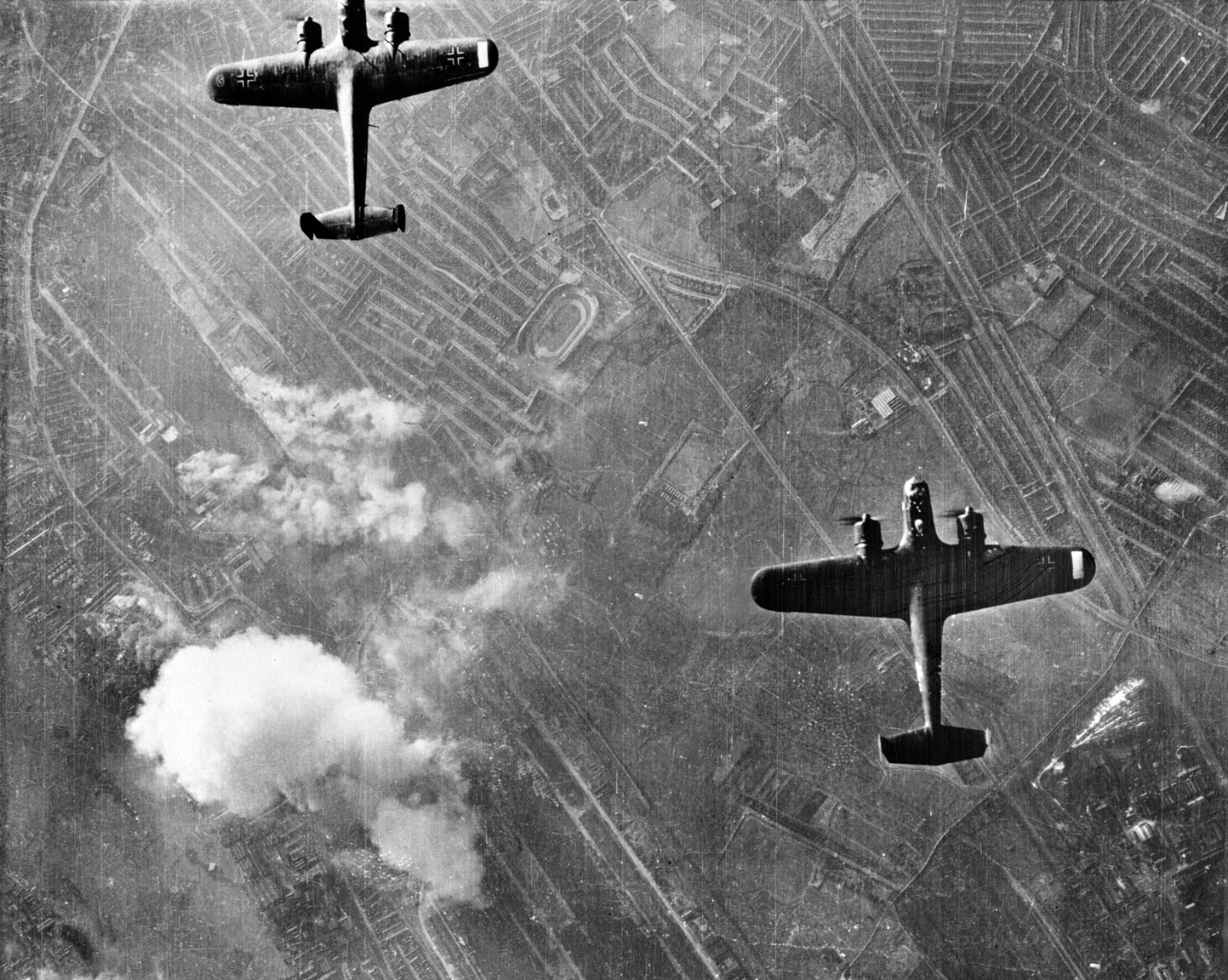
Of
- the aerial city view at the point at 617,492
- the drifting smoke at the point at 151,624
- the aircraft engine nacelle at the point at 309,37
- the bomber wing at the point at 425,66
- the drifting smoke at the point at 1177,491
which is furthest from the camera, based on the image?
the drifting smoke at the point at 151,624

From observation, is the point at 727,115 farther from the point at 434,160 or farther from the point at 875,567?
the point at 875,567

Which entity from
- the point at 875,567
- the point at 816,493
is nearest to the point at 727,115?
the point at 816,493

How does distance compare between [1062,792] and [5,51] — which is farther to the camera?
[5,51]

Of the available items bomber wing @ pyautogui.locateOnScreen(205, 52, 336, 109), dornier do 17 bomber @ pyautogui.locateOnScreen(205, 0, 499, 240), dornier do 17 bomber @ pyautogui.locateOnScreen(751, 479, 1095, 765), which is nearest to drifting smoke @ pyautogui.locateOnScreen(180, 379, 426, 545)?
dornier do 17 bomber @ pyautogui.locateOnScreen(205, 0, 499, 240)

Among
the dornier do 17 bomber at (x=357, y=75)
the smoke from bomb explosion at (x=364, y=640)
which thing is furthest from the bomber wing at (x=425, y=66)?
the smoke from bomb explosion at (x=364, y=640)

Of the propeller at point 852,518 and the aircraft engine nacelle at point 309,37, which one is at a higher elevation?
the aircraft engine nacelle at point 309,37

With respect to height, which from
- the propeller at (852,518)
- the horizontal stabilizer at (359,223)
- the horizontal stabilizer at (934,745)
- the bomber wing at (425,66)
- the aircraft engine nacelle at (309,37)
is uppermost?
the aircraft engine nacelle at (309,37)

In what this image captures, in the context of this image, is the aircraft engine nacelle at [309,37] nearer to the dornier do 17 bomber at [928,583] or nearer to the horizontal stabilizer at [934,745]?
the dornier do 17 bomber at [928,583]
